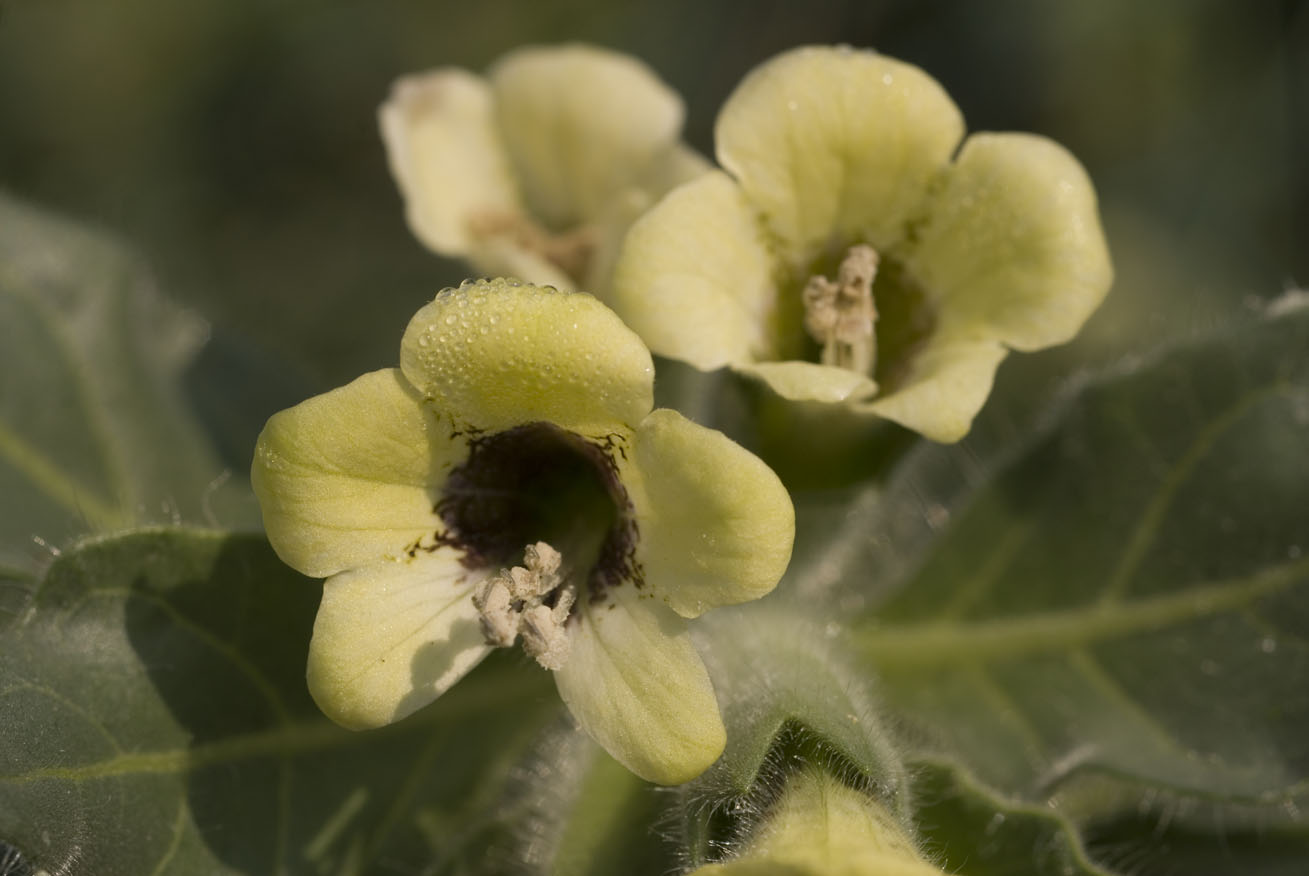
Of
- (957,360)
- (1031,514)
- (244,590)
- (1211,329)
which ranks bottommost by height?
(1031,514)

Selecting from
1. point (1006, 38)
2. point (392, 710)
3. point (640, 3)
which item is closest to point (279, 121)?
point (640, 3)

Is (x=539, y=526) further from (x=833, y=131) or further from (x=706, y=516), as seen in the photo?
(x=833, y=131)

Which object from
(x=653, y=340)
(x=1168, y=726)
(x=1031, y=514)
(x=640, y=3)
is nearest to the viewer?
(x=653, y=340)

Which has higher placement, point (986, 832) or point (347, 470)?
point (347, 470)

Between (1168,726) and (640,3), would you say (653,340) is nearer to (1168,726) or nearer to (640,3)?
(1168,726)

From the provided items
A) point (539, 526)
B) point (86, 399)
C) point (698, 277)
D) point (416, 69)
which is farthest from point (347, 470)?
point (416, 69)

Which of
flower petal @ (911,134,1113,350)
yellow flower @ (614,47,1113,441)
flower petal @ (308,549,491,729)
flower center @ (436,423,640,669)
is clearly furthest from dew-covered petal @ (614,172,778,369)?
flower petal @ (308,549,491,729)
